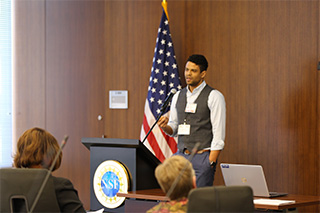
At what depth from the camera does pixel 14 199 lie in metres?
2.20

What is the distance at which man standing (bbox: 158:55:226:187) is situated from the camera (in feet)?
12.8

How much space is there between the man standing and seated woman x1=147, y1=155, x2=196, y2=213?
1.84 metres

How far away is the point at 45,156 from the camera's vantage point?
7.41 ft

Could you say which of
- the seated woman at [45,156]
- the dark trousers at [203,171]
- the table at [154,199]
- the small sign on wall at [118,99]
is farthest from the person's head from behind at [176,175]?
the small sign on wall at [118,99]

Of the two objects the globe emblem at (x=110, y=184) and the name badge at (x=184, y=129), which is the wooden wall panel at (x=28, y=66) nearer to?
the globe emblem at (x=110, y=184)

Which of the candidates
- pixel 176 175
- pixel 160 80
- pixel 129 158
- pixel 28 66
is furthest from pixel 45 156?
pixel 28 66

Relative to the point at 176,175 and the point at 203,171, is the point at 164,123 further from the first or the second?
the point at 176,175

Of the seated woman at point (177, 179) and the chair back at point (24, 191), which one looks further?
the chair back at point (24, 191)

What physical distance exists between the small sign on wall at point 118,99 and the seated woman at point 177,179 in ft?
13.2

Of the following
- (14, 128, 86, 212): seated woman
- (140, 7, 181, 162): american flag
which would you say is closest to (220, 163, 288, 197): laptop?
(14, 128, 86, 212): seated woman

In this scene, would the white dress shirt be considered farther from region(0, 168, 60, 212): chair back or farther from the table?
region(0, 168, 60, 212): chair back

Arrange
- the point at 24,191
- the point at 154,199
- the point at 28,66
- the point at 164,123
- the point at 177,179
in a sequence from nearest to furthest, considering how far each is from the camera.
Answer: the point at 177,179
the point at 24,191
the point at 154,199
the point at 164,123
the point at 28,66

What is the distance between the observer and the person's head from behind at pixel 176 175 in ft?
6.55

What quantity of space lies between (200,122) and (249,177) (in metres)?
0.83
